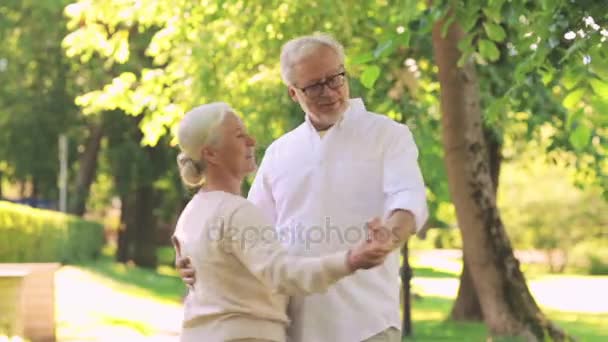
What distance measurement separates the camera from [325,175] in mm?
4441

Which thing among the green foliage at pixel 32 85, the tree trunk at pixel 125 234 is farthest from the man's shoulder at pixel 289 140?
the tree trunk at pixel 125 234

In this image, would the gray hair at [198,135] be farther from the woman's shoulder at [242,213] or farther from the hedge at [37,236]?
the hedge at [37,236]

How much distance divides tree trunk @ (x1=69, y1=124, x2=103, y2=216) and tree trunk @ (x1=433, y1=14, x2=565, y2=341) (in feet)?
85.8

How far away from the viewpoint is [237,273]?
408 cm

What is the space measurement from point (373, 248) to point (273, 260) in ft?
1.13

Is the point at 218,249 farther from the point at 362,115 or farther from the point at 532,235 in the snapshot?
the point at 532,235

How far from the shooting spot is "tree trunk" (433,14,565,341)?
566 inches

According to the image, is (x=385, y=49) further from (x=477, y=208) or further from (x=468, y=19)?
(x=477, y=208)

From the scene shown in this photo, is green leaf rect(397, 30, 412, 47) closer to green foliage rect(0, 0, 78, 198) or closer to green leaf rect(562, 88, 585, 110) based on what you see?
green leaf rect(562, 88, 585, 110)

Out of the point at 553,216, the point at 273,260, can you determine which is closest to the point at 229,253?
the point at 273,260

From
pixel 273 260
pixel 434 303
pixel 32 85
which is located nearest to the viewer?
pixel 273 260

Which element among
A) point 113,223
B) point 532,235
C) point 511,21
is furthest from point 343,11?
point 113,223

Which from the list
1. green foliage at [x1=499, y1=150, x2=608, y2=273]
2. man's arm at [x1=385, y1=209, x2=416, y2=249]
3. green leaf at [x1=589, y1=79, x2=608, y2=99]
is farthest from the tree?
green foliage at [x1=499, y1=150, x2=608, y2=273]

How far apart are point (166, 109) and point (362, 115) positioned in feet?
42.5
